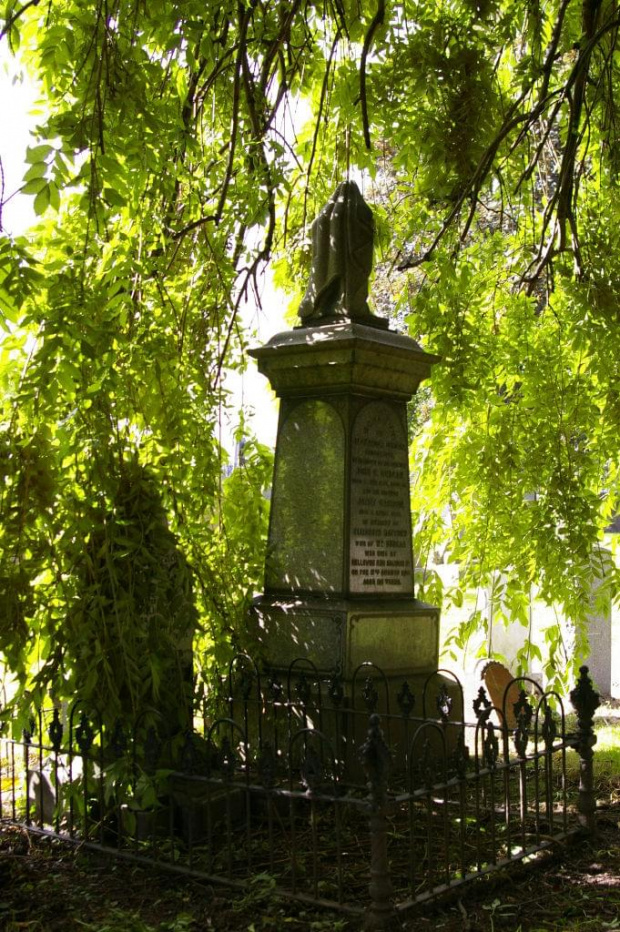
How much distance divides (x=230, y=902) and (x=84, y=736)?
39.3 inches

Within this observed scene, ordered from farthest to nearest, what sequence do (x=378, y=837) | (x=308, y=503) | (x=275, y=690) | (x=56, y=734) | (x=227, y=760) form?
1. (x=308, y=503)
2. (x=275, y=690)
3. (x=56, y=734)
4. (x=227, y=760)
5. (x=378, y=837)

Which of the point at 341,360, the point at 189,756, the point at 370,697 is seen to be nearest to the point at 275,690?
the point at 370,697

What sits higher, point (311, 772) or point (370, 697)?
point (370, 697)

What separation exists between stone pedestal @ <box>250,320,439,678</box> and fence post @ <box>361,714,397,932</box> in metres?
1.64

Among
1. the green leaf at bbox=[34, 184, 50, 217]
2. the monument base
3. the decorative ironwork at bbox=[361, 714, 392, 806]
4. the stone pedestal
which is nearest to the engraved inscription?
the stone pedestal

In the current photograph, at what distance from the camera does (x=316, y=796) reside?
3.55 metres

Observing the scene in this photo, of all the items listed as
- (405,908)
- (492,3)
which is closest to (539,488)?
(492,3)

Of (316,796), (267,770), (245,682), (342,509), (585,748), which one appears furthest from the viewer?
(342,509)

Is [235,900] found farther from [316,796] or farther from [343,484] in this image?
[343,484]

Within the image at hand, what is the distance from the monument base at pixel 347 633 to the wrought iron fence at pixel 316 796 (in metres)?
0.10

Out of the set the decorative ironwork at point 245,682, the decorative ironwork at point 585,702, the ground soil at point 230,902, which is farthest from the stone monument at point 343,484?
the ground soil at point 230,902

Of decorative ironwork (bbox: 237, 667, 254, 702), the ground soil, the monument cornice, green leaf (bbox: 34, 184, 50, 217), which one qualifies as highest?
green leaf (bbox: 34, 184, 50, 217)

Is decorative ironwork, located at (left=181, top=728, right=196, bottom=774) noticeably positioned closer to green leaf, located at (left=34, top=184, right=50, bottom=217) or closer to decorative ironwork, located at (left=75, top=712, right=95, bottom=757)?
decorative ironwork, located at (left=75, top=712, right=95, bottom=757)

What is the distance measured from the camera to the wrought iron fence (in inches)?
145
